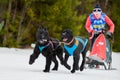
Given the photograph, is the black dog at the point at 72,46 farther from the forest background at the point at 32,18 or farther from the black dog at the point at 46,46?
the forest background at the point at 32,18

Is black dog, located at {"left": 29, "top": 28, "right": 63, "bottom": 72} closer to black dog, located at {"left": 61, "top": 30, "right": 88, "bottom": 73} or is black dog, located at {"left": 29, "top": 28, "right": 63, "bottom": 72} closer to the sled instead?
black dog, located at {"left": 61, "top": 30, "right": 88, "bottom": 73}

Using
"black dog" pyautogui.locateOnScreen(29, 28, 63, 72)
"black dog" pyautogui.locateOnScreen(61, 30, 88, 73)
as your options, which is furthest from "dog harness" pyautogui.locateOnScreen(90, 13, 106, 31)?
"black dog" pyautogui.locateOnScreen(29, 28, 63, 72)

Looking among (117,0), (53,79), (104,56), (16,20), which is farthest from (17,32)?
(53,79)

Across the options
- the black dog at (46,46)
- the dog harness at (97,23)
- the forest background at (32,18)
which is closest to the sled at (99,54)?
the dog harness at (97,23)

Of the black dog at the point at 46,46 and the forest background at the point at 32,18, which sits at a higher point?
the forest background at the point at 32,18

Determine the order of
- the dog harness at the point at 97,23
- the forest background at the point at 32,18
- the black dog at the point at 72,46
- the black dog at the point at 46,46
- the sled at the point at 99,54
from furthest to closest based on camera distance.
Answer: the forest background at the point at 32,18
the sled at the point at 99,54
the dog harness at the point at 97,23
the black dog at the point at 72,46
the black dog at the point at 46,46

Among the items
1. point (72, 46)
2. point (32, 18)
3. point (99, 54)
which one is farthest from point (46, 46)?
point (32, 18)

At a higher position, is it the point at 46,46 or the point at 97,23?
the point at 97,23

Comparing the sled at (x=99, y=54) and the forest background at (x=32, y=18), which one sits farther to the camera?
the forest background at (x=32, y=18)

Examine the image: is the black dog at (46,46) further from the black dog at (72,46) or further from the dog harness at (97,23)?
the dog harness at (97,23)

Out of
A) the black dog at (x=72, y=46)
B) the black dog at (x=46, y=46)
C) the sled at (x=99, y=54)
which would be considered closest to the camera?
the black dog at (x=46, y=46)

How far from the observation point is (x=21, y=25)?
2464 centimetres

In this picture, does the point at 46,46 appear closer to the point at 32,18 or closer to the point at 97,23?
the point at 97,23

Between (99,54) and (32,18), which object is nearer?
(99,54)
